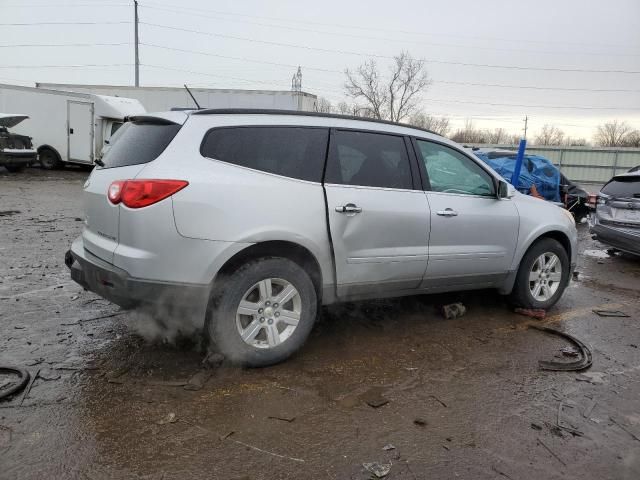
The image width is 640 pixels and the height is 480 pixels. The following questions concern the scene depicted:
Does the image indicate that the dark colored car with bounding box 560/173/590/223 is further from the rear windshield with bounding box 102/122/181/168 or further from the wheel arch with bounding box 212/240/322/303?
the rear windshield with bounding box 102/122/181/168

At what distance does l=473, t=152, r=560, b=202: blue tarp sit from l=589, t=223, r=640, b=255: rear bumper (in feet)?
10.1

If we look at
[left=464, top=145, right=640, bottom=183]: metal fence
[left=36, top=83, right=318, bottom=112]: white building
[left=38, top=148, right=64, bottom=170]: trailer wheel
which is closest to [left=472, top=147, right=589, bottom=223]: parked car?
[left=36, top=83, right=318, bottom=112]: white building

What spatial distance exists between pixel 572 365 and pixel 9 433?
3.85 m

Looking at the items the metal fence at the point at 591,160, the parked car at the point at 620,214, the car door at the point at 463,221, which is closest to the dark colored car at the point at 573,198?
the parked car at the point at 620,214

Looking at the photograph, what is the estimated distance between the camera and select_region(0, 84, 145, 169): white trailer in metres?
18.8

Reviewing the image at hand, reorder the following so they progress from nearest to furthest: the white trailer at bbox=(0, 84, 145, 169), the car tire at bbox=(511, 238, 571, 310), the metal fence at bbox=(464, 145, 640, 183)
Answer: the car tire at bbox=(511, 238, 571, 310) < the white trailer at bbox=(0, 84, 145, 169) < the metal fence at bbox=(464, 145, 640, 183)

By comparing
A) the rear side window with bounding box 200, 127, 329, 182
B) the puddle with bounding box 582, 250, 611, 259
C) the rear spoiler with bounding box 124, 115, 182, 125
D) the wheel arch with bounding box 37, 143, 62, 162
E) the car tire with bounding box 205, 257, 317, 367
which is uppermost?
the wheel arch with bounding box 37, 143, 62, 162

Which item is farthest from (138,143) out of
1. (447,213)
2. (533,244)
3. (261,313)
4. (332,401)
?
(533,244)

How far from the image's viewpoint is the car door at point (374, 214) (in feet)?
12.7

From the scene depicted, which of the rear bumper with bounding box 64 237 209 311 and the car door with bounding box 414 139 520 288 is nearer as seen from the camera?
the rear bumper with bounding box 64 237 209 311

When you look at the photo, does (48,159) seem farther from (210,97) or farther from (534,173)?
(534,173)

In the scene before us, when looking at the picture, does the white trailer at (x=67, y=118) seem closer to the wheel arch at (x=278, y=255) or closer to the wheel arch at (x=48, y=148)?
the wheel arch at (x=48, y=148)

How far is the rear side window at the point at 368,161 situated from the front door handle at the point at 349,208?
0.64 feet

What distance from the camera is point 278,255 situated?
365 cm
